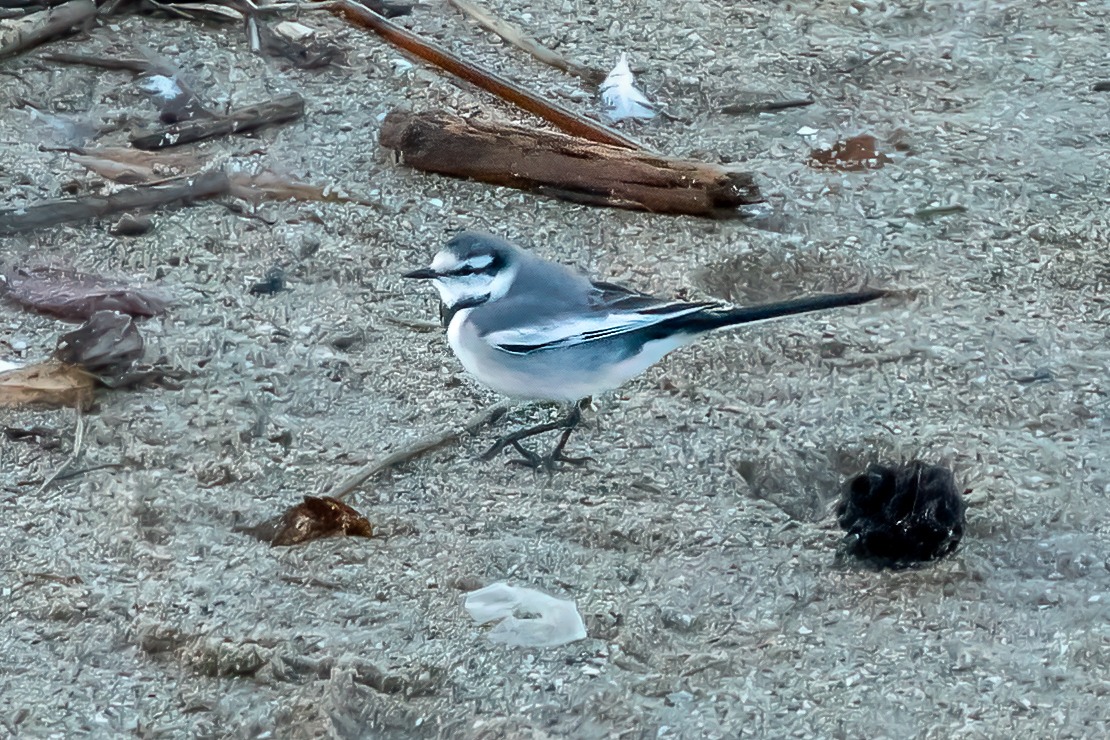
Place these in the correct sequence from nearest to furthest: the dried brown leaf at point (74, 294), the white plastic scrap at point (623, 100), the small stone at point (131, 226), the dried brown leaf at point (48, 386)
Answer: the dried brown leaf at point (48, 386)
the dried brown leaf at point (74, 294)
the small stone at point (131, 226)
the white plastic scrap at point (623, 100)

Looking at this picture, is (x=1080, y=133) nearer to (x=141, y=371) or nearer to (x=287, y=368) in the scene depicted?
(x=287, y=368)

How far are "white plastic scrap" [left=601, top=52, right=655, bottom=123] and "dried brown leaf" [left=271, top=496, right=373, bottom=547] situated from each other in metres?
1.69

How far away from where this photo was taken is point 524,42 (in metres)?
4.45

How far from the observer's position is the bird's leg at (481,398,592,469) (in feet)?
10.1

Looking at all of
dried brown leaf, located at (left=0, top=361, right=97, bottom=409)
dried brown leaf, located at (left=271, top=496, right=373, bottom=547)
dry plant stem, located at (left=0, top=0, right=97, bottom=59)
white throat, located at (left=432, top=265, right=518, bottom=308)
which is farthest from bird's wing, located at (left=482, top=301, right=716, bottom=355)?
dry plant stem, located at (left=0, top=0, right=97, bottom=59)

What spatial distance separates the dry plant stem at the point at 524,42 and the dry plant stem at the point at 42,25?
3.83ft

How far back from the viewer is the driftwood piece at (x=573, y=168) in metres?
3.75

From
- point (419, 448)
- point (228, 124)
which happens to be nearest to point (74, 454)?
point (419, 448)

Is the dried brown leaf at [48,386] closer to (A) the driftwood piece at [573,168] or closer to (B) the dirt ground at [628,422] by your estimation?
(B) the dirt ground at [628,422]

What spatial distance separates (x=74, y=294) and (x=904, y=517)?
2.06 m


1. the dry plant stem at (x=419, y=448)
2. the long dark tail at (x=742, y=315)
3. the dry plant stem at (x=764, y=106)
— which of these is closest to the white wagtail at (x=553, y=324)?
the long dark tail at (x=742, y=315)

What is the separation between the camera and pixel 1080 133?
13.3 ft

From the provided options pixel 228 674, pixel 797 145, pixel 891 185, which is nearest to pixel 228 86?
pixel 797 145

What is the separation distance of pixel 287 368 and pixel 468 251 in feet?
1.82
